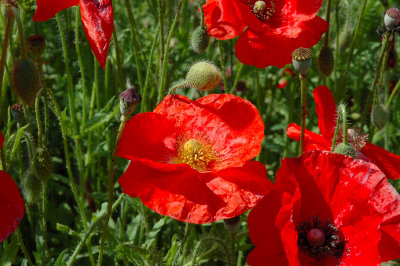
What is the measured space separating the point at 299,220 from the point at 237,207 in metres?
0.25

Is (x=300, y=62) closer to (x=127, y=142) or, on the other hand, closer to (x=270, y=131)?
(x=127, y=142)

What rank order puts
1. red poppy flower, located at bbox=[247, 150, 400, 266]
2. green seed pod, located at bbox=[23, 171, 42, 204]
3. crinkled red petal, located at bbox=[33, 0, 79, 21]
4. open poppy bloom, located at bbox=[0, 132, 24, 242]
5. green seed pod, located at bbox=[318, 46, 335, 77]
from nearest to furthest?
open poppy bloom, located at bbox=[0, 132, 24, 242] → red poppy flower, located at bbox=[247, 150, 400, 266] → crinkled red petal, located at bbox=[33, 0, 79, 21] → green seed pod, located at bbox=[23, 171, 42, 204] → green seed pod, located at bbox=[318, 46, 335, 77]

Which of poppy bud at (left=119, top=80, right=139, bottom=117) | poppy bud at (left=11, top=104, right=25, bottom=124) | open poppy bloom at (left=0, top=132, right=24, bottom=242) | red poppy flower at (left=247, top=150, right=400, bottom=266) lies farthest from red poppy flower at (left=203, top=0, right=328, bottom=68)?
open poppy bloom at (left=0, top=132, right=24, bottom=242)

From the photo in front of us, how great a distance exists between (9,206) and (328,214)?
0.89 metres

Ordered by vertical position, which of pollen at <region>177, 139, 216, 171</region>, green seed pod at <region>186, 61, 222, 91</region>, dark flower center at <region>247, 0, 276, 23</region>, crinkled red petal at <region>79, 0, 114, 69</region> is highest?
crinkled red petal at <region>79, 0, 114, 69</region>

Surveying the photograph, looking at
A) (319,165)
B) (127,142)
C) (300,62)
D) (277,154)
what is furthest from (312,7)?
(277,154)

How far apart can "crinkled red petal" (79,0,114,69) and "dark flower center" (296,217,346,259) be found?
2.57ft

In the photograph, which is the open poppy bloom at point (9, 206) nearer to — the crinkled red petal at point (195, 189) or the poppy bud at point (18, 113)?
the crinkled red petal at point (195, 189)

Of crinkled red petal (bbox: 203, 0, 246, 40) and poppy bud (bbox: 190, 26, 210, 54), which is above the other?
crinkled red petal (bbox: 203, 0, 246, 40)

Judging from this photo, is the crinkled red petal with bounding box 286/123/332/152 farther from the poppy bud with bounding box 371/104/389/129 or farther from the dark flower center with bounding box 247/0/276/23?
the dark flower center with bounding box 247/0/276/23

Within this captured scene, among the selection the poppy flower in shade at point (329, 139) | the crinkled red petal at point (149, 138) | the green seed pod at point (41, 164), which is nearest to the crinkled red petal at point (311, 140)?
the poppy flower in shade at point (329, 139)

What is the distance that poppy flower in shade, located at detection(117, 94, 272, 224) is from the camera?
1518 mm

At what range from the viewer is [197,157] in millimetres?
1839

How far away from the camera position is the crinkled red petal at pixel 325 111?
5.97 ft
